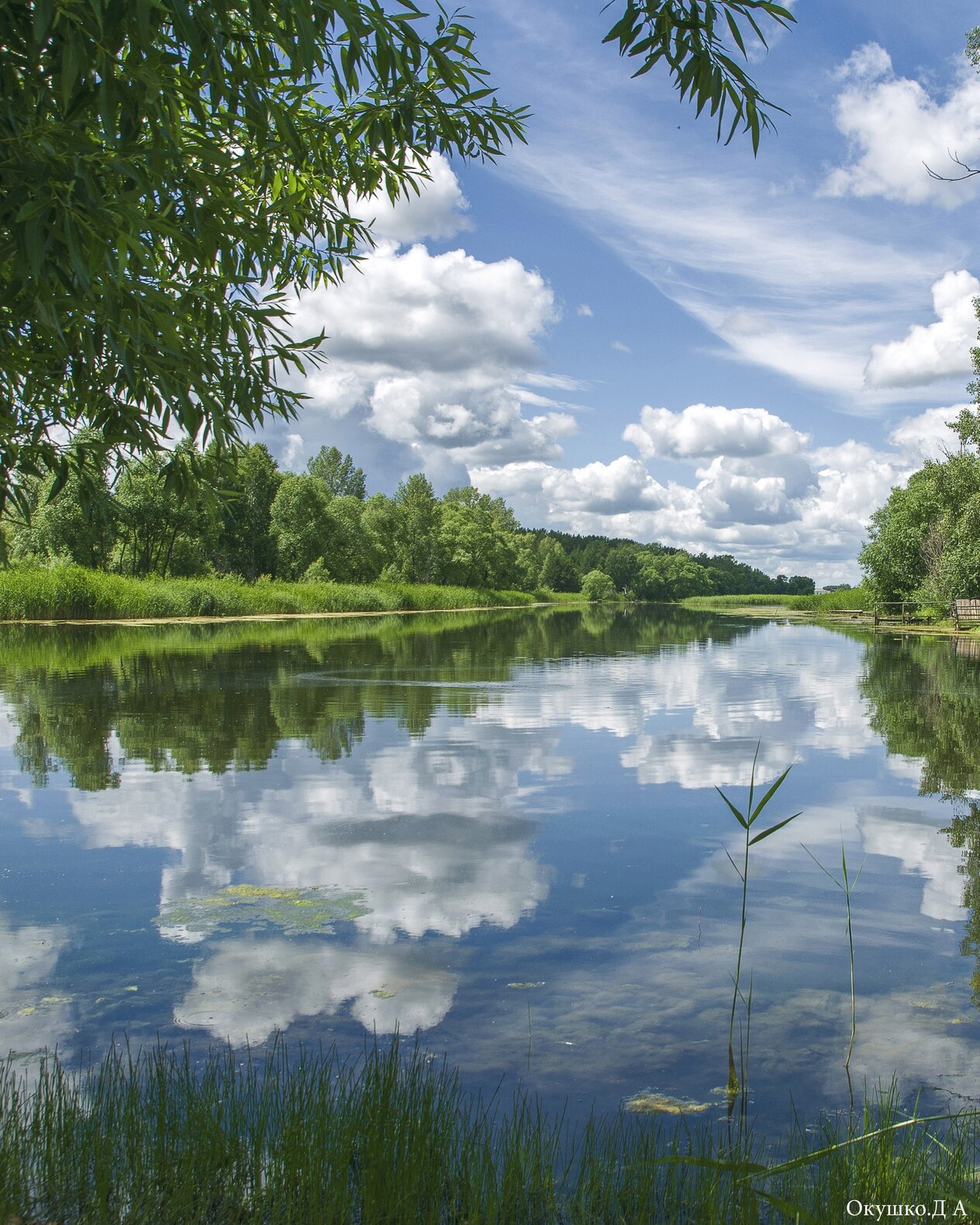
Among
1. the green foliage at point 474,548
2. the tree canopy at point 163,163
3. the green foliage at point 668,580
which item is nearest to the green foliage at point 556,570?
the green foliage at point 668,580

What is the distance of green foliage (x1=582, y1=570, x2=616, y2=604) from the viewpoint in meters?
162

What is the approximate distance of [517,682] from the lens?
846 inches

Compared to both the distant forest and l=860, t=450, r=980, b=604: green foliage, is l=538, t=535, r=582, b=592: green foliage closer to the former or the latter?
the distant forest

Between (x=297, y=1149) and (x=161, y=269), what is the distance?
12.0 ft

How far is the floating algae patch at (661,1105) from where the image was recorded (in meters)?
4.05

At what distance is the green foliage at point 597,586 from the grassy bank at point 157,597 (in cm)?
8924

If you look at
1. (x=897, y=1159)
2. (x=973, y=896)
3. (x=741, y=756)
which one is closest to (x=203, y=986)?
(x=897, y=1159)

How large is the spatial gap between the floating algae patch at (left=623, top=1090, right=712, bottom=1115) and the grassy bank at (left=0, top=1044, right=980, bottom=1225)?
23 cm

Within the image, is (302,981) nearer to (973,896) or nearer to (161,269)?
(161,269)

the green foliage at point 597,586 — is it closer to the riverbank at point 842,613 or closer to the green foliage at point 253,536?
the riverbank at point 842,613

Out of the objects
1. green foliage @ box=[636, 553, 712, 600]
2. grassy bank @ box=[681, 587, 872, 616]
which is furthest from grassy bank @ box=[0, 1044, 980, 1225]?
green foliage @ box=[636, 553, 712, 600]

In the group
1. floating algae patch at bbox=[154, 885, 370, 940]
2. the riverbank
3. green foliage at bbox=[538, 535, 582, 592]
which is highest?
green foliage at bbox=[538, 535, 582, 592]

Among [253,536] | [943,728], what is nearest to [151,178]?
[943,728]

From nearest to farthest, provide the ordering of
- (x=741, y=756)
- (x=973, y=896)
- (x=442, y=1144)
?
(x=442, y=1144) → (x=973, y=896) → (x=741, y=756)
